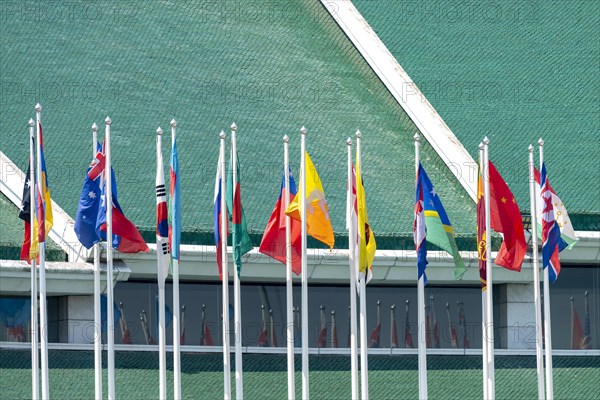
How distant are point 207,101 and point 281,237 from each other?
24.4ft

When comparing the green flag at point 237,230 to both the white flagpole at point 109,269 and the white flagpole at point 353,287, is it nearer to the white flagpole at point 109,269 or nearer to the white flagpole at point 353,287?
the white flagpole at point 353,287

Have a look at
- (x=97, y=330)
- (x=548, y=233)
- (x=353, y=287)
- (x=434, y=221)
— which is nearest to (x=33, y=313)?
(x=97, y=330)

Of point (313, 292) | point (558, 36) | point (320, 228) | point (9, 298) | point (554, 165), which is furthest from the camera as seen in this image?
point (558, 36)

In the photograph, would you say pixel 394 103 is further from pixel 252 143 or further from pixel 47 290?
pixel 47 290

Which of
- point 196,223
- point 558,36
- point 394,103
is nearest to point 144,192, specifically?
point 196,223

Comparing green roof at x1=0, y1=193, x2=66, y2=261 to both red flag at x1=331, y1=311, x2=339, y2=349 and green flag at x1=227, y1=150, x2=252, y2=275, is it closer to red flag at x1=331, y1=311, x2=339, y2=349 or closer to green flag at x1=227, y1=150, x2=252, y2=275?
green flag at x1=227, y1=150, x2=252, y2=275

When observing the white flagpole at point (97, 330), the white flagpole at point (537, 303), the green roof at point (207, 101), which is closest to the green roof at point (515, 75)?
the green roof at point (207, 101)

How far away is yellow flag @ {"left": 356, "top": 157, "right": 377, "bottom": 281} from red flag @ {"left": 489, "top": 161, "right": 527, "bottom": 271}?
7.65 ft

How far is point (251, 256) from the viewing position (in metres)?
30.9

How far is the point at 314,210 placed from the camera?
93.4ft

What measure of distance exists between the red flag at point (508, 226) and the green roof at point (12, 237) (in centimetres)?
797

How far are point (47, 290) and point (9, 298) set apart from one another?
2.87 ft

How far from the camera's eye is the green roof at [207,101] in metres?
32.9

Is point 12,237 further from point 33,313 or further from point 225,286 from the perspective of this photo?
point 225,286
